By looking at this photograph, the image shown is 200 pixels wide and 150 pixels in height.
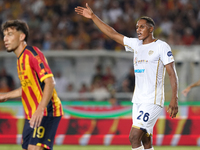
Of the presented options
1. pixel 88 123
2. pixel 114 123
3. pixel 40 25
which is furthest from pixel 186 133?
pixel 40 25

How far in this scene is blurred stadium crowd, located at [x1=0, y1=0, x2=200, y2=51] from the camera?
14.0 meters

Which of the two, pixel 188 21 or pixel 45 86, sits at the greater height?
pixel 188 21

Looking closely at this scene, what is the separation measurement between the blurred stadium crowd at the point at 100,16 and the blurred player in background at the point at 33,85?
30.1ft

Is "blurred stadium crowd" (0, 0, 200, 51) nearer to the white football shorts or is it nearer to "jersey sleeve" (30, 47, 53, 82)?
the white football shorts

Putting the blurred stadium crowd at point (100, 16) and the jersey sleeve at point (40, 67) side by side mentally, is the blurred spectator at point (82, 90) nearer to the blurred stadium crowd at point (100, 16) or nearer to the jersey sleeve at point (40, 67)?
the blurred stadium crowd at point (100, 16)

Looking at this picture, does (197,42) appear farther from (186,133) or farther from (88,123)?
(88,123)

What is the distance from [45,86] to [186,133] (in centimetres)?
561

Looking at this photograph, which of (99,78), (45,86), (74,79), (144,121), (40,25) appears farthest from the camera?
(40,25)

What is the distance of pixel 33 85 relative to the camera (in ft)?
14.8

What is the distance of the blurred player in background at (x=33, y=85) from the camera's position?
443cm

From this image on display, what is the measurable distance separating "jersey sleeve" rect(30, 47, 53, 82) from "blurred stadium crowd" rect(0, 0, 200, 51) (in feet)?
30.9

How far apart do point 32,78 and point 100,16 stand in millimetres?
10600

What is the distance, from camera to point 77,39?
552 inches

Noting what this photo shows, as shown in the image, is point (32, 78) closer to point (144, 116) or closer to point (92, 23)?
point (144, 116)
